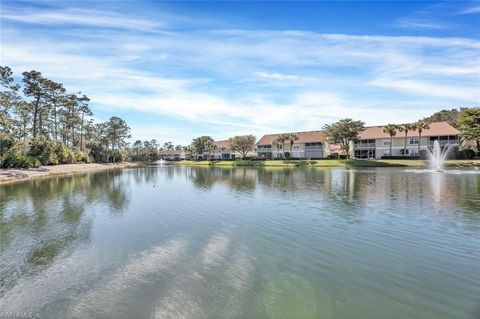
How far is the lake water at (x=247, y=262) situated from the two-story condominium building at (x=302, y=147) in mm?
84653

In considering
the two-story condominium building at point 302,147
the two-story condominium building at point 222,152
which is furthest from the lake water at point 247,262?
the two-story condominium building at point 222,152

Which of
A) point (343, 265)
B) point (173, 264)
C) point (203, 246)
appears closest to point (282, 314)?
point (343, 265)

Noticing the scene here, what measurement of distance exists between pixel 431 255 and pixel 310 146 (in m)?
97.5

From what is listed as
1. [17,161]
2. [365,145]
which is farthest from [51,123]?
[365,145]

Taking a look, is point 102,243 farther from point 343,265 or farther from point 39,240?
point 343,265

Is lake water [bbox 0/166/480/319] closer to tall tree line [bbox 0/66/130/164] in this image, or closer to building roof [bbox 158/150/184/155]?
tall tree line [bbox 0/66/130/164]

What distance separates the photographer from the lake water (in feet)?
28.8

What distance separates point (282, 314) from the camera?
27.5ft

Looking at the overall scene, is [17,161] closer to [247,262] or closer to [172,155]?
[247,262]

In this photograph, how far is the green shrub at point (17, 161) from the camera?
57.8 metres

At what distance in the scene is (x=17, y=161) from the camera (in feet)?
195

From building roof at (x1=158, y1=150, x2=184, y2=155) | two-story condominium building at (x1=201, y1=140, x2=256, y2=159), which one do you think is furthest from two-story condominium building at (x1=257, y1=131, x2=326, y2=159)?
building roof at (x1=158, y1=150, x2=184, y2=155)

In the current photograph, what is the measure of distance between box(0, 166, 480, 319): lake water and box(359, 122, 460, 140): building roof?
69.6 meters

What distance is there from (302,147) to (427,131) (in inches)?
1425
